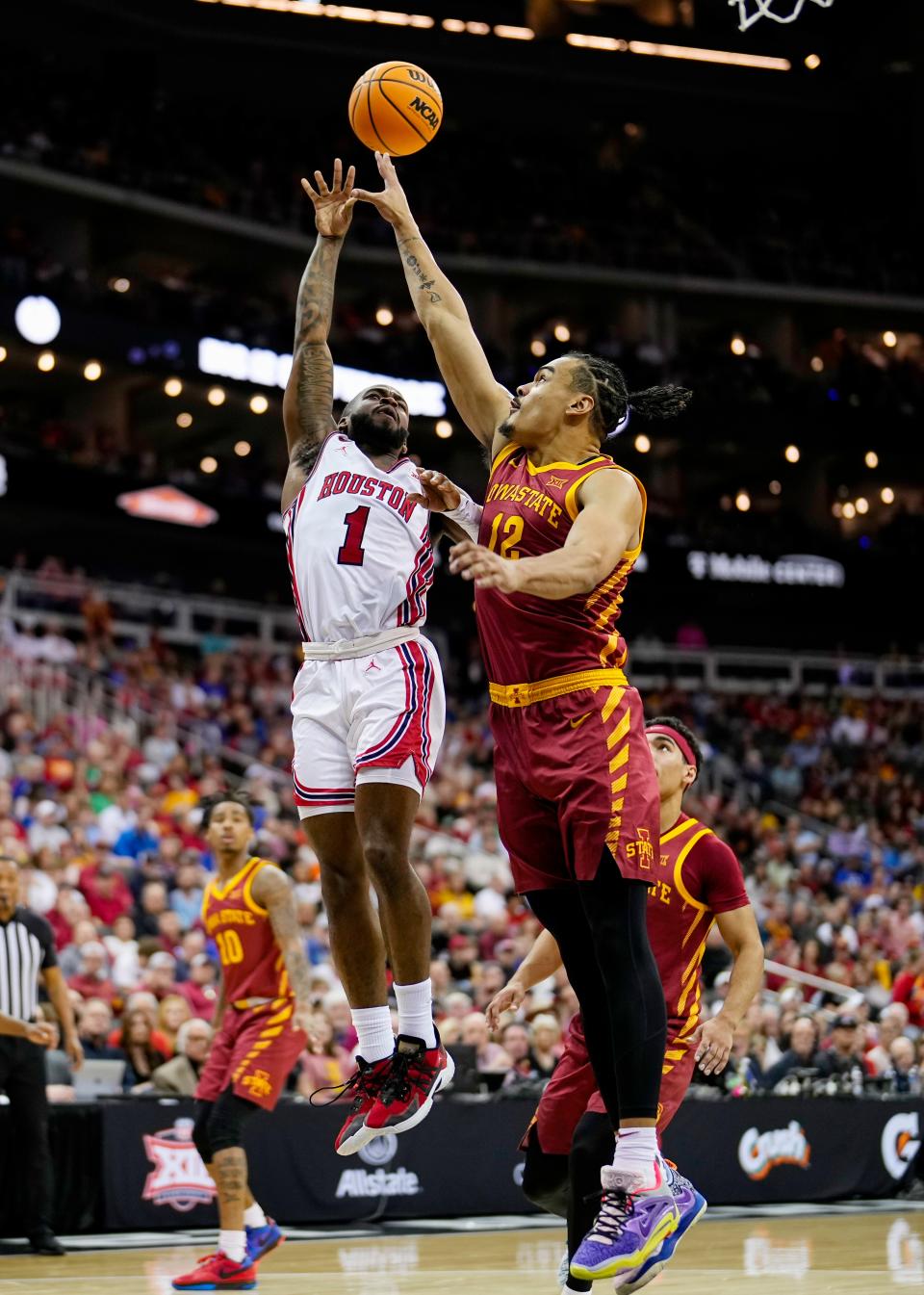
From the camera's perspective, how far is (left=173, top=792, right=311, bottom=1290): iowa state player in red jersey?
382 inches

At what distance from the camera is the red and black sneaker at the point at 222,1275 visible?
926 cm

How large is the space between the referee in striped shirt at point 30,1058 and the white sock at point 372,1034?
5.27 meters

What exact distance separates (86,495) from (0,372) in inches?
185

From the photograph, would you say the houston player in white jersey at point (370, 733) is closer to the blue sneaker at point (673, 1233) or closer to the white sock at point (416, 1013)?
the white sock at point (416, 1013)

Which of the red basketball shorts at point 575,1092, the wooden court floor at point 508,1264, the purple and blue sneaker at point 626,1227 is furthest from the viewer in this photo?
the wooden court floor at point 508,1264

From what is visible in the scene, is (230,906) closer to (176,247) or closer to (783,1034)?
(783,1034)

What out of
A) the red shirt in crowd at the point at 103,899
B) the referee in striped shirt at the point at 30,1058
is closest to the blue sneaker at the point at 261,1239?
the referee in striped shirt at the point at 30,1058

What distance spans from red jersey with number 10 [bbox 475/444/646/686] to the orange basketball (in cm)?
153

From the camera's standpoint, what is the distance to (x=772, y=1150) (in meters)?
14.5

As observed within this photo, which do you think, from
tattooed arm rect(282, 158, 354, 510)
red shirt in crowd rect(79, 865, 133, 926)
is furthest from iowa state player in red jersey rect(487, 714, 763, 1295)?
red shirt in crowd rect(79, 865, 133, 926)

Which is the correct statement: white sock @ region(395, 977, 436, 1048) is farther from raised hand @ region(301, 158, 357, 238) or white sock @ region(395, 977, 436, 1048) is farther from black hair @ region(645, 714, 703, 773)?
raised hand @ region(301, 158, 357, 238)

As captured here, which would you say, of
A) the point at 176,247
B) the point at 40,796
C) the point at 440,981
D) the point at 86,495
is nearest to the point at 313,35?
the point at 176,247

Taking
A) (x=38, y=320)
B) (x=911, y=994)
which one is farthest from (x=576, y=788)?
(x=38, y=320)

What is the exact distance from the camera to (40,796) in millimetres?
17641
